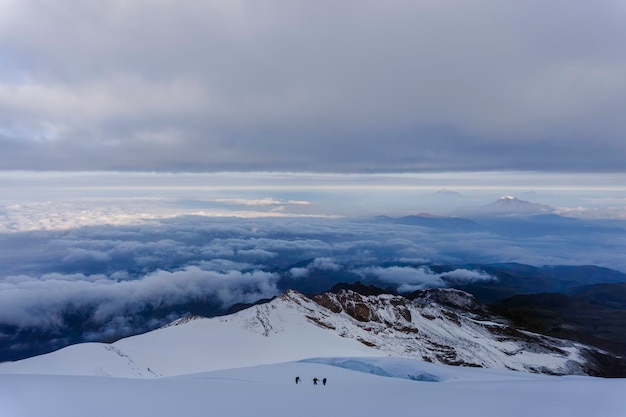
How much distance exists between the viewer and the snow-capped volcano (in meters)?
43.9

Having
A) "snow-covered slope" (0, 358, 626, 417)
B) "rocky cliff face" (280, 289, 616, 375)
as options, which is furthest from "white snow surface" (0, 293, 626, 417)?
"rocky cliff face" (280, 289, 616, 375)

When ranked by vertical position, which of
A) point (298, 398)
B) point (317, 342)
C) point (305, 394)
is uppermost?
point (298, 398)

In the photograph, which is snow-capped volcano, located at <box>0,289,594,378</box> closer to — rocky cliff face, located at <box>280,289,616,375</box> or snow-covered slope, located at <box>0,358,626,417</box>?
rocky cliff face, located at <box>280,289,616,375</box>

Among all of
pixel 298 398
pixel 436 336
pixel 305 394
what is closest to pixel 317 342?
pixel 305 394

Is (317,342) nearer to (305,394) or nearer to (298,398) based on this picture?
(305,394)

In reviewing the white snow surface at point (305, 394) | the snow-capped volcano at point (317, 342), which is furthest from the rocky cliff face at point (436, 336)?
the white snow surface at point (305, 394)

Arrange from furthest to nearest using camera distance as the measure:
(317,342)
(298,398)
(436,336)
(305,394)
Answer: (436,336) < (317,342) < (305,394) < (298,398)

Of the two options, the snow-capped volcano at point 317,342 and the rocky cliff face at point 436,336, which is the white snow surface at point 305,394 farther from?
the rocky cliff face at point 436,336

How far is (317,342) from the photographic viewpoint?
68.1 meters

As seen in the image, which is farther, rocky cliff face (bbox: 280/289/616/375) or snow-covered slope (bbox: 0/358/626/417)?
rocky cliff face (bbox: 280/289/616/375)

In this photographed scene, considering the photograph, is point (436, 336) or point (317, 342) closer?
point (317, 342)

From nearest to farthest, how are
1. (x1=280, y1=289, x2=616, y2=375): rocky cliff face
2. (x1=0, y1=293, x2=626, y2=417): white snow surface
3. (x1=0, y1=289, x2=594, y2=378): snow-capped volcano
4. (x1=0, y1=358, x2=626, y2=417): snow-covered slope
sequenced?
(x1=0, y1=358, x2=626, y2=417): snow-covered slope → (x1=0, y1=293, x2=626, y2=417): white snow surface → (x1=0, y1=289, x2=594, y2=378): snow-capped volcano → (x1=280, y1=289, x2=616, y2=375): rocky cliff face

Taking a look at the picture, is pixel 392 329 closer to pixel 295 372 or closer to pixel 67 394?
pixel 295 372

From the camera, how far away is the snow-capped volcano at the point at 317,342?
1729 inches
